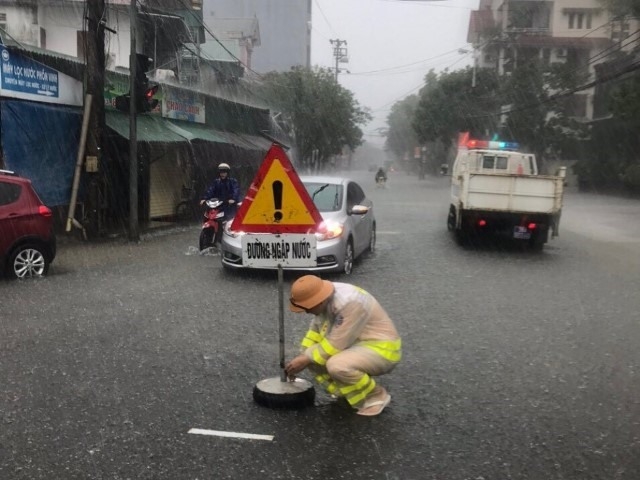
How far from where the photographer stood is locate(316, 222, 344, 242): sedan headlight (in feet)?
36.1

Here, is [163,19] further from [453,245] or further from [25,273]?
[25,273]

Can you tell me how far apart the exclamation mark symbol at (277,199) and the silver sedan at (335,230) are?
4.62 metres

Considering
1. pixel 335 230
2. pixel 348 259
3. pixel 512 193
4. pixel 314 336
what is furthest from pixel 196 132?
pixel 314 336

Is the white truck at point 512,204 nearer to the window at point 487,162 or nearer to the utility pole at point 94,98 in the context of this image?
the window at point 487,162

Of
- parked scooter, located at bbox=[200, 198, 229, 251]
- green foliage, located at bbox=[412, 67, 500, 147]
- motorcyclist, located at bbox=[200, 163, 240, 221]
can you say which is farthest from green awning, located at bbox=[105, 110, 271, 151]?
green foliage, located at bbox=[412, 67, 500, 147]

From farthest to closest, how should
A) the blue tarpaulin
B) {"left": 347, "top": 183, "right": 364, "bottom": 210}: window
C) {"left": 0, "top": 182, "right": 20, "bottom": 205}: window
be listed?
the blue tarpaulin → {"left": 347, "top": 183, "right": 364, "bottom": 210}: window → {"left": 0, "top": 182, "right": 20, "bottom": 205}: window

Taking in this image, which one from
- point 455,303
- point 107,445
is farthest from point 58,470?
point 455,303

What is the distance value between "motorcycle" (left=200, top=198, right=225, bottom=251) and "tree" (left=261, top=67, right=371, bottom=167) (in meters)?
29.0

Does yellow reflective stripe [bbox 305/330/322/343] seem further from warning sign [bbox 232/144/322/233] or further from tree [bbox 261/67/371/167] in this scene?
tree [bbox 261/67/371/167]

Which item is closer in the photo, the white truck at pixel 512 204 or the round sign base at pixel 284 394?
the round sign base at pixel 284 394

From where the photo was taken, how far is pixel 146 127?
60.1ft

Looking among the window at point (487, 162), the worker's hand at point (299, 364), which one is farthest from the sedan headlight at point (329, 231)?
the window at point (487, 162)

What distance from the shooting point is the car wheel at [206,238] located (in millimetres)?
13789

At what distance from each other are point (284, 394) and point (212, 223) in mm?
8925
